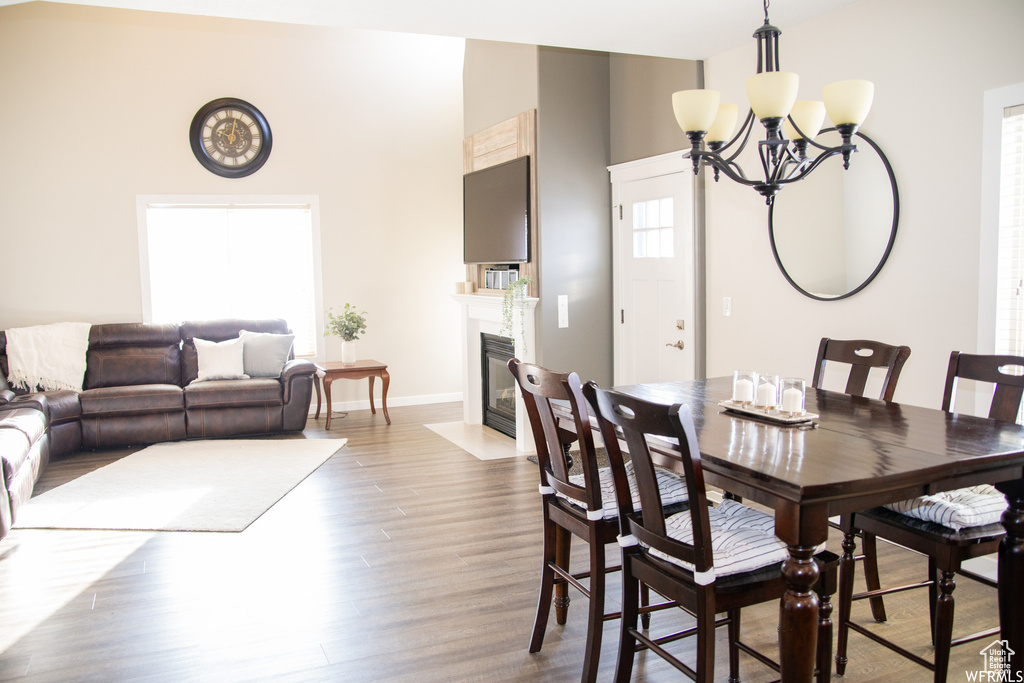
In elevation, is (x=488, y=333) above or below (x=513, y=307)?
below

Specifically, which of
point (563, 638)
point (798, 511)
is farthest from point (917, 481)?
point (563, 638)

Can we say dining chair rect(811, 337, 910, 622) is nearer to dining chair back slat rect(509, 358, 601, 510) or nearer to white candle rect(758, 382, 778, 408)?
white candle rect(758, 382, 778, 408)

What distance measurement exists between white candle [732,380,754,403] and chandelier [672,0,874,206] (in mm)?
673

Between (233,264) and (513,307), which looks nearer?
(513,307)

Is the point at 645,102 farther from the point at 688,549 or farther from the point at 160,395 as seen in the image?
the point at 160,395

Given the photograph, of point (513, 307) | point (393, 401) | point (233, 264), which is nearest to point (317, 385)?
point (393, 401)

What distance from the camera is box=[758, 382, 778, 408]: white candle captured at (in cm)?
253

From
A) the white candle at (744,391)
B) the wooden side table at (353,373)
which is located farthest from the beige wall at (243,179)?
the white candle at (744,391)

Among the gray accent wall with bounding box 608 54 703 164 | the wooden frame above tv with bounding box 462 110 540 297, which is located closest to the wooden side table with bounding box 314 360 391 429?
the wooden frame above tv with bounding box 462 110 540 297

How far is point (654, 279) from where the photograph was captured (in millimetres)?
5059

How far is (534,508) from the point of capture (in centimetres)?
424

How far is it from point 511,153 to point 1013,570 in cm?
440

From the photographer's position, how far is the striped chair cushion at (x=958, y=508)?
7.23 feet

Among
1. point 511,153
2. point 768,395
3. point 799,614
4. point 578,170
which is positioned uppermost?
point 511,153
